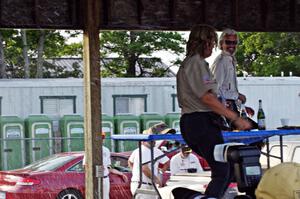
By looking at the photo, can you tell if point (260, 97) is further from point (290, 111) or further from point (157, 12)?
point (157, 12)

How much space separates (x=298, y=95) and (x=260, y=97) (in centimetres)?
120

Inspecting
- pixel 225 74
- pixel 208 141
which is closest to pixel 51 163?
pixel 225 74

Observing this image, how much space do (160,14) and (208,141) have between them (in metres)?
4.56

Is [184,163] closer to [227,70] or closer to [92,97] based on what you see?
[92,97]

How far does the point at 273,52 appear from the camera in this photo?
127 ft

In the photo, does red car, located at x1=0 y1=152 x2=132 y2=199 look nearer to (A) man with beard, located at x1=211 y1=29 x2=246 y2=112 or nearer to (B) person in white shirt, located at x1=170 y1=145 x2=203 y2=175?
(B) person in white shirt, located at x1=170 y1=145 x2=203 y2=175

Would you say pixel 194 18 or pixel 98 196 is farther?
pixel 194 18

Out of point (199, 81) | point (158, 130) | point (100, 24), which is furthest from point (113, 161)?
point (199, 81)

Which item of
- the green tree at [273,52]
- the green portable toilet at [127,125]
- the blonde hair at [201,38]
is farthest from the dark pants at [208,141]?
the green tree at [273,52]

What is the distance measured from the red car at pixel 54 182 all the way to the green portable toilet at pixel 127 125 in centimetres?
677

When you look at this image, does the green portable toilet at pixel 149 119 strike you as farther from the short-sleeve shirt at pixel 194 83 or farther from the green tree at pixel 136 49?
the short-sleeve shirt at pixel 194 83

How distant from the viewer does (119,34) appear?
35.7m

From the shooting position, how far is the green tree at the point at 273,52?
1469 inches

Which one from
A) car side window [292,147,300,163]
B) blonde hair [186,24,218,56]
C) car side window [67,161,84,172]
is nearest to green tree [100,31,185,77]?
car side window [67,161,84,172]
